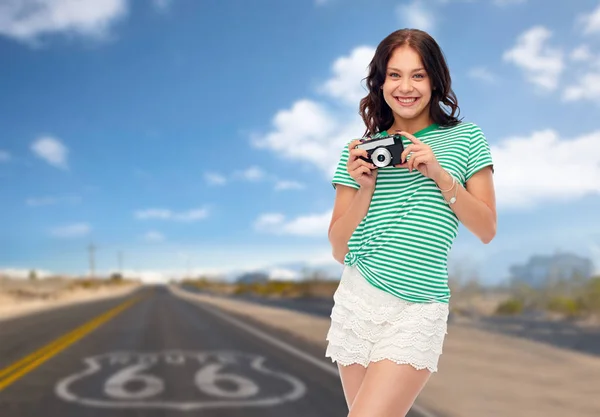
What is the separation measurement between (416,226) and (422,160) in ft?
1.10

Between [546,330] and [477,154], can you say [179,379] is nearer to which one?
[477,154]

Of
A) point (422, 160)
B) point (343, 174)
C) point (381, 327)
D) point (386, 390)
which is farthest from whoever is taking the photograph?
point (343, 174)

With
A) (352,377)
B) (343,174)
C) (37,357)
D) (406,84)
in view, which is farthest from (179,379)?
(406,84)

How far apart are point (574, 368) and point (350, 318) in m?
11.8

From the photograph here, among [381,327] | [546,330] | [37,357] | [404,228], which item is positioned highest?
[404,228]

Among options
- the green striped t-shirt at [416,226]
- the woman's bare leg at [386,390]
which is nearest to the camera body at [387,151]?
the green striped t-shirt at [416,226]

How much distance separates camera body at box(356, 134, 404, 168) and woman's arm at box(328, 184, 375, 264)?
181mm

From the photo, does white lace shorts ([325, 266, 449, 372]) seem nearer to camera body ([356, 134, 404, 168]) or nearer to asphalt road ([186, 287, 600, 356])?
camera body ([356, 134, 404, 168])

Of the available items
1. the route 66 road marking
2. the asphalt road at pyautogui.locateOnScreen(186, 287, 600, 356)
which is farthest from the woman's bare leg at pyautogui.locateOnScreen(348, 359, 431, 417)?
the asphalt road at pyautogui.locateOnScreen(186, 287, 600, 356)

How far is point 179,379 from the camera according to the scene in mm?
11258

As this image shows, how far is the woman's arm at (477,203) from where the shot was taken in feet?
8.39

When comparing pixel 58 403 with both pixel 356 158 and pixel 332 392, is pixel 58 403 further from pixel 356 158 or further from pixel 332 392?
pixel 356 158

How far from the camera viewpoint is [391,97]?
2.81 meters

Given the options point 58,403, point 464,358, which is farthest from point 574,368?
point 58,403
